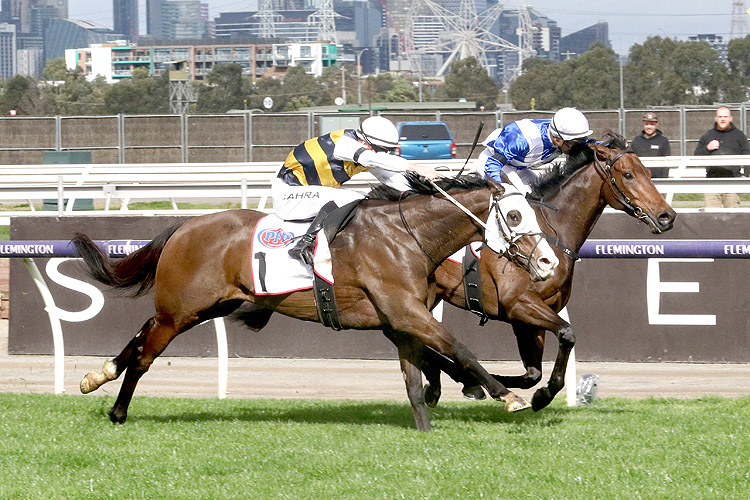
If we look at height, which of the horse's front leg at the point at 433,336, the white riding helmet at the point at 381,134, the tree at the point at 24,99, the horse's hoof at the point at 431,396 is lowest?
the horse's hoof at the point at 431,396

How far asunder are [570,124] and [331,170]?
1402 millimetres

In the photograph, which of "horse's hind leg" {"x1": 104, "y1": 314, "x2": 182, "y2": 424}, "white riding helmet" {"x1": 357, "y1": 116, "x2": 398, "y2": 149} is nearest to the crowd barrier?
"horse's hind leg" {"x1": 104, "y1": 314, "x2": 182, "y2": 424}

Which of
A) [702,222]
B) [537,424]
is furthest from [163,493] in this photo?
[702,222]

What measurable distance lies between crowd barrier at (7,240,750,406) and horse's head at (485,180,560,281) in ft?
4.72

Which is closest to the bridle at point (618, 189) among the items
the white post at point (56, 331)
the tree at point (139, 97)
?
the white post at point (56, 331)

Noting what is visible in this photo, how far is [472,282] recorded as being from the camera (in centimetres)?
618

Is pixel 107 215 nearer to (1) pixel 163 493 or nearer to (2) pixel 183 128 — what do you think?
(1) pixel 163 493

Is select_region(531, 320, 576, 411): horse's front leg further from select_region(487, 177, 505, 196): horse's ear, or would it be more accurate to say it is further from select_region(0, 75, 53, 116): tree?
select_region(0, 75, 53, 116): tree

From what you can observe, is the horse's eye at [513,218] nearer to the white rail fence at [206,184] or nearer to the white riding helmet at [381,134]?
the white riding helmet at [381,134]

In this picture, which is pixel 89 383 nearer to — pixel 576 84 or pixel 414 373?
pixel 414 373

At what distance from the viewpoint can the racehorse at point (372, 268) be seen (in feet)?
17.6

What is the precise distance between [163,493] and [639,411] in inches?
116

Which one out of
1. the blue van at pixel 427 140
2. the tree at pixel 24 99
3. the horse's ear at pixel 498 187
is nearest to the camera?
the horse's ear at pixel 498 187

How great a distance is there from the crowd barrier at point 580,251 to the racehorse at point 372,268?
1.00 meters
